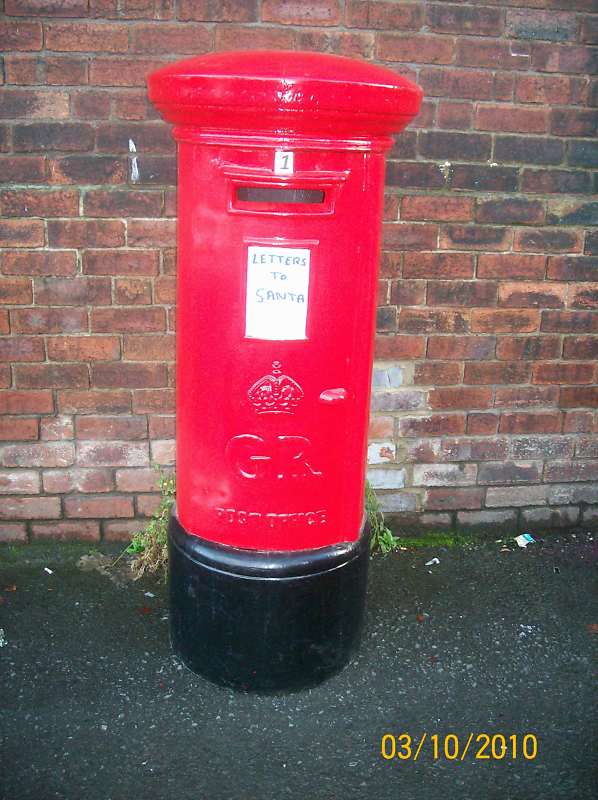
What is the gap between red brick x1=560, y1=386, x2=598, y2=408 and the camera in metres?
3.22

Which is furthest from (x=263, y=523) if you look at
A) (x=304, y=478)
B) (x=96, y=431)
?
(x=96, y=431)

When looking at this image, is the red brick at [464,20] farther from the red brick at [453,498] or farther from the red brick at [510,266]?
the red brick at [453,498]

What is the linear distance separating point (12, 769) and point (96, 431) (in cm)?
129

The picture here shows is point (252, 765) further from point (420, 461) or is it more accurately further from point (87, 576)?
point (420, 461)

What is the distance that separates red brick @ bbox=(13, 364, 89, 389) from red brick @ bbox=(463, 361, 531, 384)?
1.54 metres

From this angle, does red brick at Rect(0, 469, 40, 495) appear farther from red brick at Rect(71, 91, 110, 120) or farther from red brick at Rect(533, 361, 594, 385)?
red brick at Rect(533, 361, 594, 385)

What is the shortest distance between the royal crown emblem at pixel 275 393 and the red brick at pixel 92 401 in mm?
1088

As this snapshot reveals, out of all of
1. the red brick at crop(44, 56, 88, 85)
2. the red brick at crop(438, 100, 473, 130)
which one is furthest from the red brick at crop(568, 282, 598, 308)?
the red brick at crop(44, 56, 88, 85)

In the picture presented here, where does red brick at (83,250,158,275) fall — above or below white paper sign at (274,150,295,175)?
below

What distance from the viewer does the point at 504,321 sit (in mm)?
3084

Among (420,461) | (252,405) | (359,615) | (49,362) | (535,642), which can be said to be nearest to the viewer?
(252,405)

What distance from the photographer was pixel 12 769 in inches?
81.2

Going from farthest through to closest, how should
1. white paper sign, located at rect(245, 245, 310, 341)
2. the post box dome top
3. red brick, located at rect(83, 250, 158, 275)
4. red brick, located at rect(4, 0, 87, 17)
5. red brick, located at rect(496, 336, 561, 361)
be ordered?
red brick, located at rect(496, 336, 561, 361) < red brick, located at rect(83, 250, 158, 275) < red brick, located at rect(4, 0, 87, 17) < white paper sign, located at rect(245, 245, 310, 341) < the post box dome top

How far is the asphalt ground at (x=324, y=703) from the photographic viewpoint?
81.4 inches
